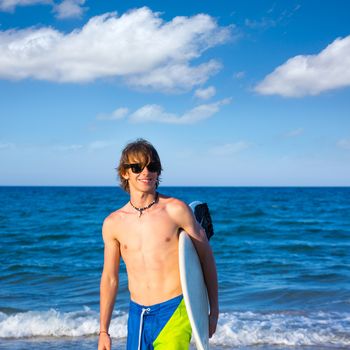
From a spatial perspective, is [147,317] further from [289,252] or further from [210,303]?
[289,252]

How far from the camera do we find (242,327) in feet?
23.6

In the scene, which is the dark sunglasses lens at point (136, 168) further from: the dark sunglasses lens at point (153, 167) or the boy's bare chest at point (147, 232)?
the boy's bare chest at point (147, 232)

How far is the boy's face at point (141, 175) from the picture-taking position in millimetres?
3164

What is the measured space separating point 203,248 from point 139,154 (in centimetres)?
68

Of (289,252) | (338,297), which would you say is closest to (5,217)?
(289,252)

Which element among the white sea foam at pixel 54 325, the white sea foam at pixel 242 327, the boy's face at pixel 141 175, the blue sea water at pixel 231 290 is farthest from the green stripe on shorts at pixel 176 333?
the white sea foam at pixel 54 325

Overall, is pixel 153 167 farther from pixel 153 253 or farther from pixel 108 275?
pixel 108 275

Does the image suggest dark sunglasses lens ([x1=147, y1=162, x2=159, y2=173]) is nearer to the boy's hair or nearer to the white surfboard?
the boy's hair

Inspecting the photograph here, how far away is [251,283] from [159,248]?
8.08 m

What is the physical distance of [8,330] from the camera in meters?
7.31

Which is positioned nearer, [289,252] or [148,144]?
[148,144]

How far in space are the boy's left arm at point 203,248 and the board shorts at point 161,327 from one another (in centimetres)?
21

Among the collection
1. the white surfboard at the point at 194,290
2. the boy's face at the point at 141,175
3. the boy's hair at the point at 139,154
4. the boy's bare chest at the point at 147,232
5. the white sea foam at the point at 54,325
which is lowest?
the white sea foam at the point at 54,325

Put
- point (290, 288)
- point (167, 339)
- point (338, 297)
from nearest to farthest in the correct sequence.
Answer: point (167, 339), point (338, 297), point (290, 288)
